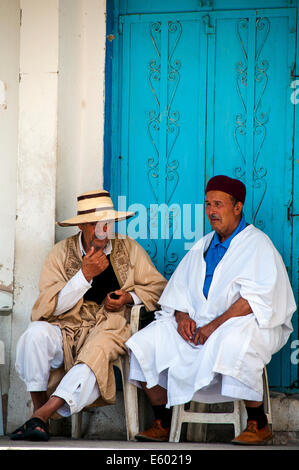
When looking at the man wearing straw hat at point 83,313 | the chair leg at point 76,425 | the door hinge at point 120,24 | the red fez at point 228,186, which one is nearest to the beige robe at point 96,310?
the man wearing straw hat at point 83,313

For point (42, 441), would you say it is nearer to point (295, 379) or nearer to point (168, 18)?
point (295, 379)

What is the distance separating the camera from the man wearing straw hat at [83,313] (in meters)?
5.23

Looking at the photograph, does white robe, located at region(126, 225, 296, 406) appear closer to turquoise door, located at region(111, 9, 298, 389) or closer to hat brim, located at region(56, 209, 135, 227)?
hat brim, located at region(56, 209, 135, 227)

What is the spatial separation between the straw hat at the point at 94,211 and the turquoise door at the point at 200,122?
584mm

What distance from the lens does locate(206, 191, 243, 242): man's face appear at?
5.60 metres

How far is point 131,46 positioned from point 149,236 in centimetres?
139

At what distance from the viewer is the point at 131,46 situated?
6496mm

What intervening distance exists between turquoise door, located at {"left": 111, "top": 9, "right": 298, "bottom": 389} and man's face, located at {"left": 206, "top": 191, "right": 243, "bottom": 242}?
0.59m

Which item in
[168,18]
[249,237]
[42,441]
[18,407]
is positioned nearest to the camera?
[42,441]

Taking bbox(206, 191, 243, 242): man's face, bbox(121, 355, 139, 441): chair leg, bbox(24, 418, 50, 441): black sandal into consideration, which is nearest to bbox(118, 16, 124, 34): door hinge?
bbox(206, 191, 243, 242): man's face

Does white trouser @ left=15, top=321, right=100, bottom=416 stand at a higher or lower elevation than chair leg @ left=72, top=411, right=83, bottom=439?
higher

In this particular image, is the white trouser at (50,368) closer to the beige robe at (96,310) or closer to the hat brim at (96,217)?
the beige robe at (96,310)

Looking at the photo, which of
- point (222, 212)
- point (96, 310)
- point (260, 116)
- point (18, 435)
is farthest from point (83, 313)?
point (260, 116)

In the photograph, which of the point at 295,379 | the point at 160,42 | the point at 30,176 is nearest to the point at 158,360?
the point at 295,379
